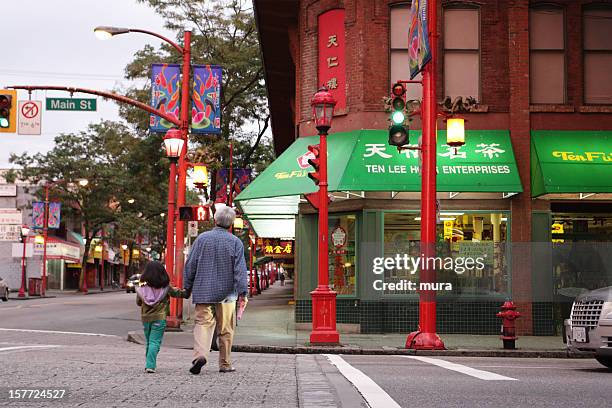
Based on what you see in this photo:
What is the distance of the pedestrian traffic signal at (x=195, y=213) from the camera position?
69.2ft

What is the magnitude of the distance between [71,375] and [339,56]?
1447 cm

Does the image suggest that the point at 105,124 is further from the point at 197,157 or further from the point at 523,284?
the point at 523,284

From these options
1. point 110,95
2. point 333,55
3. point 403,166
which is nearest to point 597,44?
point 403,166

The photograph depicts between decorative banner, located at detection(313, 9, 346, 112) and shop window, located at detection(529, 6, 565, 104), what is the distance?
4720 millimetres

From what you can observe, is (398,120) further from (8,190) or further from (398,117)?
(8,190)

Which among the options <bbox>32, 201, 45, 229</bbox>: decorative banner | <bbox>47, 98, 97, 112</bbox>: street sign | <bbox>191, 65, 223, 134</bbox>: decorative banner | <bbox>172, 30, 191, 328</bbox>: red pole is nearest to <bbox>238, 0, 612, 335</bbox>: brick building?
<bbox>172, 30, 191, 328</bbox>: red pole

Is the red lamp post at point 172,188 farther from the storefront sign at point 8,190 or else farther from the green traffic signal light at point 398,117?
the storefront sign at point 8,190

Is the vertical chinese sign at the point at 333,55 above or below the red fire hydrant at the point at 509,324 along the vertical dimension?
above

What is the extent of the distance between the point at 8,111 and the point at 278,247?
25.3 m

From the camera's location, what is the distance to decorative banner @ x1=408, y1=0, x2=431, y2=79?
15555mm

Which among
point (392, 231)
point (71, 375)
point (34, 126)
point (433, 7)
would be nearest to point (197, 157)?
point (34, 126)

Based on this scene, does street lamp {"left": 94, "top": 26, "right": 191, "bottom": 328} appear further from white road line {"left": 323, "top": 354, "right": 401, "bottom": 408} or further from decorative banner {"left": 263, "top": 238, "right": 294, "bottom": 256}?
decorative banner {"left": 263, "top": 238, "right": 294, "bottom": 256}

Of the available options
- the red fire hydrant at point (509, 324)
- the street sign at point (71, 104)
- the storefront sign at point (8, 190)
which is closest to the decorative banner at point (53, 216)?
the storefront sign at point (8, 190)

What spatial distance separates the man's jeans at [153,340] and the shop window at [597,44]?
1502cm
